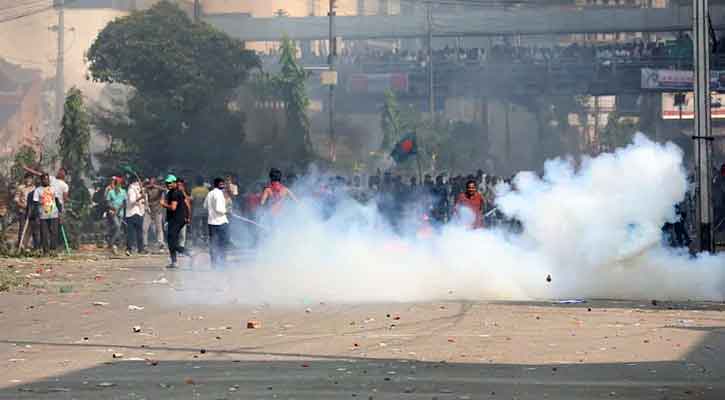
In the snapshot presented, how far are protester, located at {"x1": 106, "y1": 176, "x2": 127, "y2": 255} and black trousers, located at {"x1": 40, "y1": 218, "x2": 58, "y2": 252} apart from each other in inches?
89.7

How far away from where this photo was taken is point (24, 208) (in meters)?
28.6

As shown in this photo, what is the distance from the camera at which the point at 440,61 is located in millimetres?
72438

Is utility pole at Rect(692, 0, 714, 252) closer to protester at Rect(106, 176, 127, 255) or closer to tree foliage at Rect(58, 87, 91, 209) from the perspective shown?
protester at Rect(106, 176, 127, 255)

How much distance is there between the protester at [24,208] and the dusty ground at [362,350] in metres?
9.85

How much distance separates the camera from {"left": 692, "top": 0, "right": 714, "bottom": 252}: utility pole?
2117cm

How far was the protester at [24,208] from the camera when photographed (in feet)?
91.3

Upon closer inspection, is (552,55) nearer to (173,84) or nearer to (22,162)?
(173,84)

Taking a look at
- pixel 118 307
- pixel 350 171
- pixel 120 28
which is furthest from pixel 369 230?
pixel 350 171

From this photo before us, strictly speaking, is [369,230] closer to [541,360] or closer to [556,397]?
[541,360]

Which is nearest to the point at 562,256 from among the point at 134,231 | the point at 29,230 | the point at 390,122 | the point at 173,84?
the point at 134,231

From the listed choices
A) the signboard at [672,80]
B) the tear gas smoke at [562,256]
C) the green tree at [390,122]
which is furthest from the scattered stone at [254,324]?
the green tree at [390,122]

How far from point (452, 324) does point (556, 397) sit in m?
4.95

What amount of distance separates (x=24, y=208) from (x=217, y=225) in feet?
26.0

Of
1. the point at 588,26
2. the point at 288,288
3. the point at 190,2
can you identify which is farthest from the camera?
the point at 588,26
